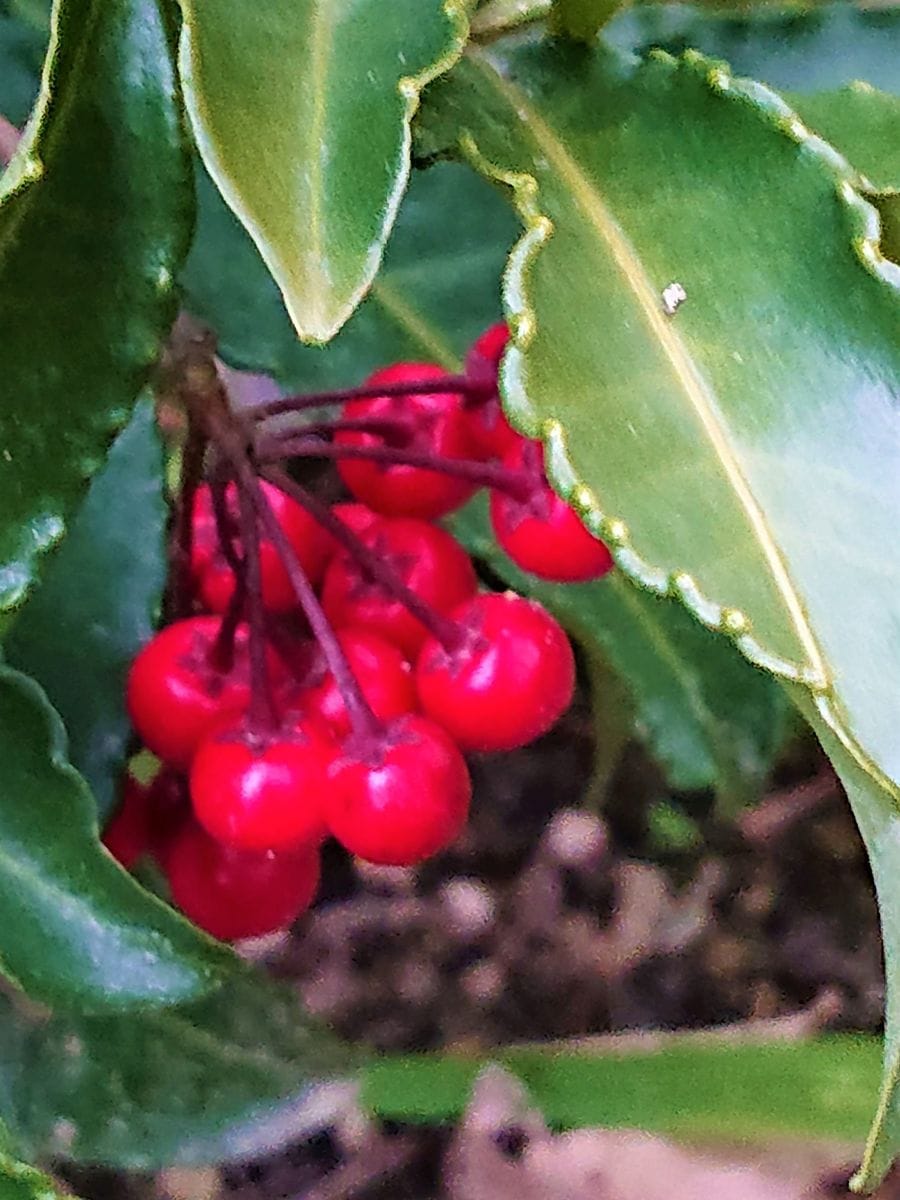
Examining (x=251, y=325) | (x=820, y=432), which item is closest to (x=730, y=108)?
(x=820, y=432)

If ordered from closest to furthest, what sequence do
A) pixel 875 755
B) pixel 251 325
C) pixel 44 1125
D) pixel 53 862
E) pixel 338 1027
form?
pixel 875 755
pixel 53 862
pixel 251 325
pixel 44 1125
pixel 338 1027

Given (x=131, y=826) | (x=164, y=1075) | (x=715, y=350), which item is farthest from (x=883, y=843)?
(x=164, y=1075)

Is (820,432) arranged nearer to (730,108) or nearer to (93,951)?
(730,108)

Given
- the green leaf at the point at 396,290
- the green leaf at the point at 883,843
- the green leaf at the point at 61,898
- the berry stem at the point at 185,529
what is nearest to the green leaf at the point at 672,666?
the green leaf at the point at 396,290

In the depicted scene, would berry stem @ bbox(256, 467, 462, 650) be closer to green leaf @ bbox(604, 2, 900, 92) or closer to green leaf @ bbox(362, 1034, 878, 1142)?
green leaf @ bbox(604, 2, 900, 92)

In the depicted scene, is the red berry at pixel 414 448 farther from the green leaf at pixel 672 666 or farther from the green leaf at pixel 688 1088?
the green leaf at pixel 688 1088

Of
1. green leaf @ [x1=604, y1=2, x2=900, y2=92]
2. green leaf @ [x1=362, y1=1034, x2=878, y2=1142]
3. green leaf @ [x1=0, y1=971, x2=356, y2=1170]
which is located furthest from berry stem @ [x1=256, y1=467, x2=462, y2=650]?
green leaf @ [x1=362, y1=1034, x2=878, y2=1142]
